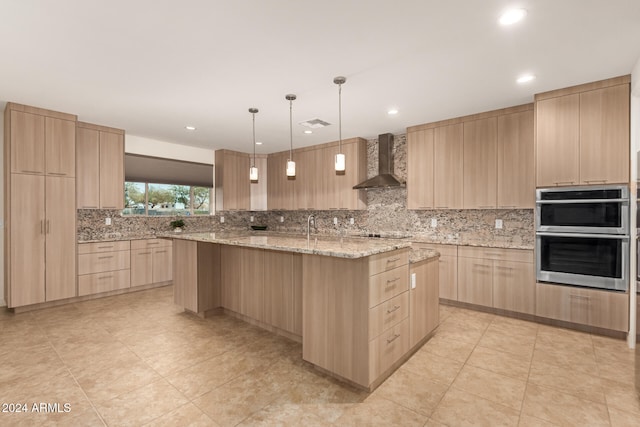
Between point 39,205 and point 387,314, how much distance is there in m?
4.69

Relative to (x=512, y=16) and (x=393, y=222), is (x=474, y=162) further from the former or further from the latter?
(x=512, y=16)

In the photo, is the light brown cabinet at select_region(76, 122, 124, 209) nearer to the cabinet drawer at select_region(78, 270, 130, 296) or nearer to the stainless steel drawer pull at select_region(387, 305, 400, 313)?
the cabinet drawer at select_region(78, 270, 130, 296)

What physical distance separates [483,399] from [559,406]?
0.48m

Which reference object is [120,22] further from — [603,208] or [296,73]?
[603,208]

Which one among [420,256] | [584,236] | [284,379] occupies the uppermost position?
[584,236]

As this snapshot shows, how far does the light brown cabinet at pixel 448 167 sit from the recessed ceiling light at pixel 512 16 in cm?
225

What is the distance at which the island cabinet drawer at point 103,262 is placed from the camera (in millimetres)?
4499

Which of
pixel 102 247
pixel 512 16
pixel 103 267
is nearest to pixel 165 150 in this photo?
pixel 102 247

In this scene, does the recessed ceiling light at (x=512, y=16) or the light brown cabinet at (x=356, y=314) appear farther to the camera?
the light brown cabinet at (x=356, y=314)

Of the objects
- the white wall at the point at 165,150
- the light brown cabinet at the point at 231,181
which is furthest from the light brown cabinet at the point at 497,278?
the white wall at the point at 165,150

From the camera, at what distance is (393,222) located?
545 centimetres

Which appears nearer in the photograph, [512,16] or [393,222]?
[512,16]

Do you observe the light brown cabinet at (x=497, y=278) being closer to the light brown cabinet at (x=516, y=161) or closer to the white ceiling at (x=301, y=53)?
the light brown cabinet at (x=516, y=161)

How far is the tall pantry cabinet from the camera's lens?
12.7 feet
